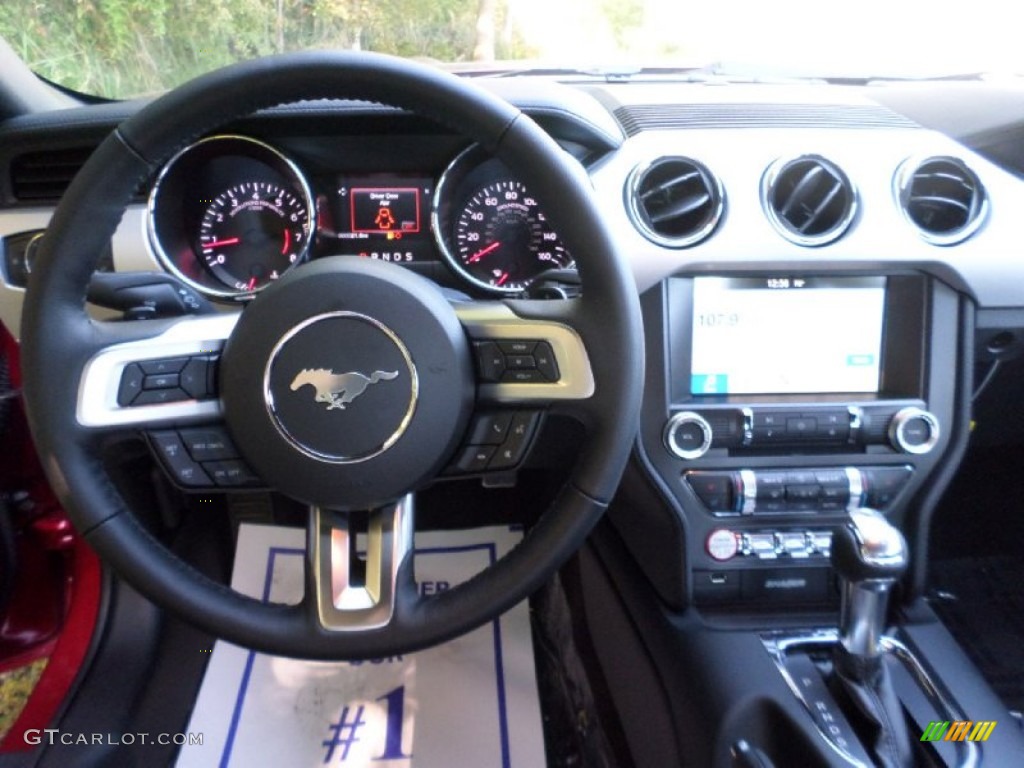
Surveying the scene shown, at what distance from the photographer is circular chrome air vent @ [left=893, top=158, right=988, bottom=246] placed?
1.23 metres

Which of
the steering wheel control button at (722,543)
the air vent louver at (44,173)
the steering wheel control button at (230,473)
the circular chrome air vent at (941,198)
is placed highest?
the air vent louver at (44,173)

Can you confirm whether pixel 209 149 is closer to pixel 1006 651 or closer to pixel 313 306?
pixel 313 306

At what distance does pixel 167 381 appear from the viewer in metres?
0.87

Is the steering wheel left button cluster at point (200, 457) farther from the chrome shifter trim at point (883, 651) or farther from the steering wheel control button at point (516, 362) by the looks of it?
the chrome shifter trim at point (883, 651)

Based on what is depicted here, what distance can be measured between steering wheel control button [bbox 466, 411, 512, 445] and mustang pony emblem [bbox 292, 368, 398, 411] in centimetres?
12

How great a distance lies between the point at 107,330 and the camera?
0.88 meters

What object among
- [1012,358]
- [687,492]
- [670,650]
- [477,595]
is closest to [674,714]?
[670,650]

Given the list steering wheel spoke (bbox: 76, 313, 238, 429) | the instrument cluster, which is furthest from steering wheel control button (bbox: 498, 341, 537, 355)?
the instrument cluster

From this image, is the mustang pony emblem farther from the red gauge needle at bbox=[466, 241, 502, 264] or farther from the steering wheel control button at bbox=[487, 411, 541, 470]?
the red gauge needle at bbox=[466, 241, 502, 264]

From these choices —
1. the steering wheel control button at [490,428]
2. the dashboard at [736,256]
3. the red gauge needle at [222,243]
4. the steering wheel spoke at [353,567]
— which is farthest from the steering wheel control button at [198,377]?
the red gauge needle at [222,243]

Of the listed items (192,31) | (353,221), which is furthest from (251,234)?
(192,31)

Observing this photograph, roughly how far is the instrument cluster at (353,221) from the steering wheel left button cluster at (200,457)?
0.42 meters

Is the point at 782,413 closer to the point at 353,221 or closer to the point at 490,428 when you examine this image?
the point at 490,428

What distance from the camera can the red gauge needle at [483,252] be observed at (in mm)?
1303
